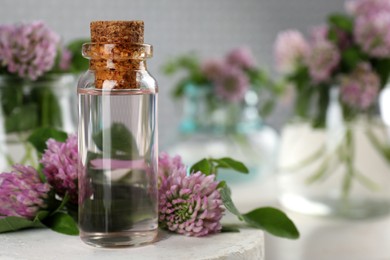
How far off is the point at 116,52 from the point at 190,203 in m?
0.16

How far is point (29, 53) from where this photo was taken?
3.10 feet

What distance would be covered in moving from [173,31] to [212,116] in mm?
807

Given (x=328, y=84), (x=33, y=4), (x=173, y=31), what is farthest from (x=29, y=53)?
(x=173, y=31)

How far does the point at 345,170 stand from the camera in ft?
4.39

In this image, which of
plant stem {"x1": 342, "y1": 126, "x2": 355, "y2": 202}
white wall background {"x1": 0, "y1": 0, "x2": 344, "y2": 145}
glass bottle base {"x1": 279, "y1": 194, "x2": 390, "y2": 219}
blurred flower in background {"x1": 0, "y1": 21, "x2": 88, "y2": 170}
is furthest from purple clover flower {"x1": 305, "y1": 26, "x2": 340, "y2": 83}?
white wall background {"x1": 0, "y1": 0, "x2": 344, "y2": 145}

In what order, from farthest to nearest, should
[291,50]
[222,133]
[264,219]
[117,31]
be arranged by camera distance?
[222,133] < [291,50] < [264,219] < [117,31]

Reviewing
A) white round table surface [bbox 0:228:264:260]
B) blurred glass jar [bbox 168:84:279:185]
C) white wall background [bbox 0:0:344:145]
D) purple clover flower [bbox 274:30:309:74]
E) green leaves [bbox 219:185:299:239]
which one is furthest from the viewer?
white wall background [bbox 0:0:344:145]

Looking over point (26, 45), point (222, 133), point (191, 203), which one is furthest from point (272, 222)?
point (222, 133)

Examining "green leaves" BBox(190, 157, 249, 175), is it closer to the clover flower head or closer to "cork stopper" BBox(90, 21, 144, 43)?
the clover flower head

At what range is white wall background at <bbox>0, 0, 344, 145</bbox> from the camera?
2.12m

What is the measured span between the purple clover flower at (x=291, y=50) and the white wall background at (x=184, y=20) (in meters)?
0.74

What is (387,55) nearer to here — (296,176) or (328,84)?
(328,84)

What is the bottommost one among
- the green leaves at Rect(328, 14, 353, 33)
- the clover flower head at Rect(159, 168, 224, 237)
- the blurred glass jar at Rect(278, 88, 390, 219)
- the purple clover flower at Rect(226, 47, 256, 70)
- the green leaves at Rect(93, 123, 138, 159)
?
the blurred glass jar at Rect(278, 88, 390, 219)

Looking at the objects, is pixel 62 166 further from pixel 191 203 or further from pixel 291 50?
pixel 291 50
